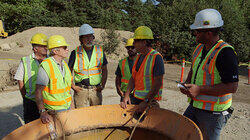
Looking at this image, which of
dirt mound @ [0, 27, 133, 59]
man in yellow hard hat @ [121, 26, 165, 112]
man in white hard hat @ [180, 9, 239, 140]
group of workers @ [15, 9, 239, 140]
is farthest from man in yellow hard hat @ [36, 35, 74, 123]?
dirt mound @ [0, 27, 133, 59]

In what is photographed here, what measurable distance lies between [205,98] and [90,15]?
89.8 ft

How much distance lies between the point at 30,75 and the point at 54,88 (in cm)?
73

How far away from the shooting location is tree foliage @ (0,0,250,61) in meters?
14.5

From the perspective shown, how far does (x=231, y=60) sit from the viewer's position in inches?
72.2

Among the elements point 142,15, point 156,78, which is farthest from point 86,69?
point 142,15

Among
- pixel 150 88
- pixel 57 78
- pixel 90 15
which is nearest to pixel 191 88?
pixel 150 88

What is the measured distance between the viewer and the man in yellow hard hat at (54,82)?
2342 millimetres

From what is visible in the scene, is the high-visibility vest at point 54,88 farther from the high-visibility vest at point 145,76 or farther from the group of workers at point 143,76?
the high-visibility vest at point 145,76

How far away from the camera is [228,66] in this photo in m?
1.84

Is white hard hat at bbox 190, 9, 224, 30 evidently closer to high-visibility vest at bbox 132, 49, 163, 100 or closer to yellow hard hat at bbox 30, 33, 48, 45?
high-visibility vest at bbox 132, 49, 163, 100

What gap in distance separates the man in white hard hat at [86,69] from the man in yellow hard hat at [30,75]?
2.35 ft

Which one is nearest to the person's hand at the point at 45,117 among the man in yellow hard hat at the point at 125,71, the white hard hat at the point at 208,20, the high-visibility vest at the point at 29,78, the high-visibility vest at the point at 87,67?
the high-visibility vest at the point at 29,78

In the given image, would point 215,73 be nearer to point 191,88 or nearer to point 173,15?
point 191,88

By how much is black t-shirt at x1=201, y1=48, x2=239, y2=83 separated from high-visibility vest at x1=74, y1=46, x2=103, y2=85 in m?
2.29
